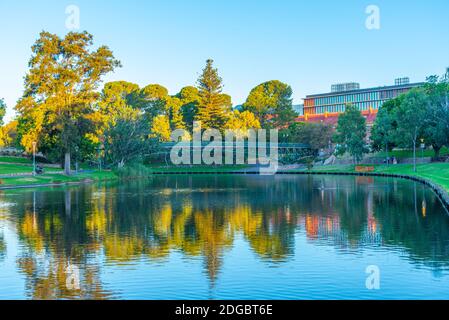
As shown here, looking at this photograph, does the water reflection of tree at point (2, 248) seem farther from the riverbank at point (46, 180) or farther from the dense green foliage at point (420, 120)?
the dense green foliage at point (420, 120)

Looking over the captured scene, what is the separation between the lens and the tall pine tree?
137 m

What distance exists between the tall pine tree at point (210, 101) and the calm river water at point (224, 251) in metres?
97.1

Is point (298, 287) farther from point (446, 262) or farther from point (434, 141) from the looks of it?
point (434, 141)

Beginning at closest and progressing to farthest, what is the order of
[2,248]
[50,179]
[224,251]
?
[224,251] → [2,248] → [50,179]

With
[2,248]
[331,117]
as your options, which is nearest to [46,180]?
[2,248]

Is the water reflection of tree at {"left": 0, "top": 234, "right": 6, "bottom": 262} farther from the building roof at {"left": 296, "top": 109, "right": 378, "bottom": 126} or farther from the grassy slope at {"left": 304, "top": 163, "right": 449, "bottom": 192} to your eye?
the building roof at {"left": 296, "top": 109, "right": 378, "bottom": 126}

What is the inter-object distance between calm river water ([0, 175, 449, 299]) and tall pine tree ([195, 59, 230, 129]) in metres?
97.1

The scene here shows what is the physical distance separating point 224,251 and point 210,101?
117 metres

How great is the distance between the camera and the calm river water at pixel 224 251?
655 inches

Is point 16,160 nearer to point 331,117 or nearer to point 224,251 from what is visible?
point 224,251

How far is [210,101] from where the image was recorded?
13862 centimetres

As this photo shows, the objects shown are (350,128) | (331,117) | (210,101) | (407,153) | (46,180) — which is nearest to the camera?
(46,180)
